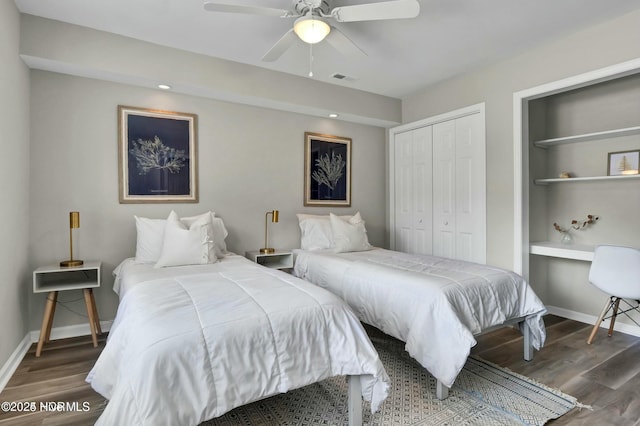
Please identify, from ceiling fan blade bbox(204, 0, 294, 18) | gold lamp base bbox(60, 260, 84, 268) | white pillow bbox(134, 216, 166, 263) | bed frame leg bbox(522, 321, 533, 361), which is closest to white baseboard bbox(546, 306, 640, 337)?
bed frame leg bbox(522, 321, 533, 361)

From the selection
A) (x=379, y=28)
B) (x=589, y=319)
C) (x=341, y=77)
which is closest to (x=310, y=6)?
(x=379, y=28)

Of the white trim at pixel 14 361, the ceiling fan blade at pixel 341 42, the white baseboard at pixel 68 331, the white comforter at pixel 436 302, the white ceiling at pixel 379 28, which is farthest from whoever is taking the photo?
the white baseboard at pixel 68 331

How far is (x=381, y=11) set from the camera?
199 cm

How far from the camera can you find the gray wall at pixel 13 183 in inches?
87.5

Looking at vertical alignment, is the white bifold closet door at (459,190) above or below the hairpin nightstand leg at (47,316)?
above

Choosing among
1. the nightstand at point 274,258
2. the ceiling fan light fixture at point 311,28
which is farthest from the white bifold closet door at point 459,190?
the ceiling fan light fixture at point 311,28

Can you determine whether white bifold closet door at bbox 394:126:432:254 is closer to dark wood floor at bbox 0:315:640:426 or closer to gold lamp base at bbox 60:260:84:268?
dark wood floor at bbox 0:315:640:426

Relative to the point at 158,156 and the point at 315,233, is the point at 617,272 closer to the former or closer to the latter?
the point at 315,233

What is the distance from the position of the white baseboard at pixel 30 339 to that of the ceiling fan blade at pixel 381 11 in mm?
3101

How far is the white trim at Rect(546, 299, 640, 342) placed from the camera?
121 inches

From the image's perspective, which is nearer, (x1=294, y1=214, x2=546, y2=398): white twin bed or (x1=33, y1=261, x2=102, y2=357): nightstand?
(x1=294, y1=214, x2=546, y2=398): white twin bed

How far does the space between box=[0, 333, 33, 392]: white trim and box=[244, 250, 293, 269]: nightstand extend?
6.36 ft

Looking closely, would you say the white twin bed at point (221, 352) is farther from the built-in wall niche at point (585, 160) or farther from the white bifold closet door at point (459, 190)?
the built-in wall niche at point (585, 160)

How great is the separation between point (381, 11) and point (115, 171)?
Result: 2.64m
